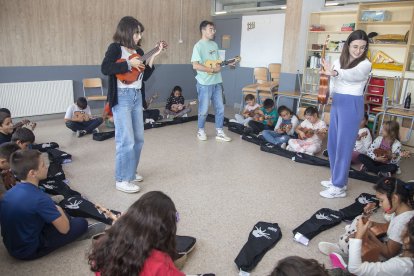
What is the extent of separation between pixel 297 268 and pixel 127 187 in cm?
216

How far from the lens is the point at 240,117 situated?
5.36m

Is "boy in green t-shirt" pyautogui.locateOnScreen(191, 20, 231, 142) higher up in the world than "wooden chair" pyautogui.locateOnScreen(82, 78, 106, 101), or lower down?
higher up

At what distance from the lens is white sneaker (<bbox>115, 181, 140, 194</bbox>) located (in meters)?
2.88

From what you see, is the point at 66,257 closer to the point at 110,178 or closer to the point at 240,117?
the point at 110,178

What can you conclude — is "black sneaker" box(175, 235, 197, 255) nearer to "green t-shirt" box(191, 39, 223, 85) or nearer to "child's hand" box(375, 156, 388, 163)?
"child's hand" box(375, 156, 388, 163)

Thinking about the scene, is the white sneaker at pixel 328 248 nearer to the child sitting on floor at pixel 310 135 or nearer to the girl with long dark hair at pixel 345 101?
the girl with long dark hair at pixel 345 101

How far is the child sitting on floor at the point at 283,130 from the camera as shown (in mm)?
4414

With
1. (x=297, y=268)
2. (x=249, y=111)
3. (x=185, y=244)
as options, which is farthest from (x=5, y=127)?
(x=249, y=111)

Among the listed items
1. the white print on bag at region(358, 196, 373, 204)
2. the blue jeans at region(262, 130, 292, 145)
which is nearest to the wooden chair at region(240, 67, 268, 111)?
the blue jeans at region(262, 130, 292, 145)

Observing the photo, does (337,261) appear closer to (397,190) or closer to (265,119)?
(397,190)

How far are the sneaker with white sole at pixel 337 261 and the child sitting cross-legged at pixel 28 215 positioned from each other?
1562 millimetres

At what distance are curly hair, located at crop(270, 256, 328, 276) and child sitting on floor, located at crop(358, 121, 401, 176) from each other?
9.51 ft

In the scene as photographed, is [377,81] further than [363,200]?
Yes

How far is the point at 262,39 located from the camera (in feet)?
20.9
